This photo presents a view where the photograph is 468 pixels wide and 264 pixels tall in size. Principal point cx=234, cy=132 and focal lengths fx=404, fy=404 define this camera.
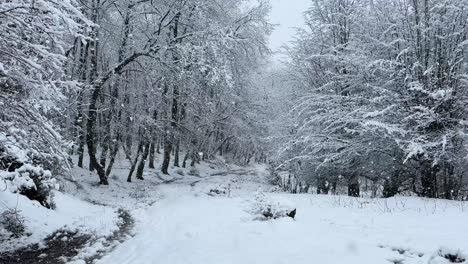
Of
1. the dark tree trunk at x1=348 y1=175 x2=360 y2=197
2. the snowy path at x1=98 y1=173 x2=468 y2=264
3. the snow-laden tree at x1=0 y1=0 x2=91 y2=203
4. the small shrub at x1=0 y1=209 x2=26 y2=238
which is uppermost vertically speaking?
the snow-laden tree at x1=0 y1=0 x2=91 y2=203

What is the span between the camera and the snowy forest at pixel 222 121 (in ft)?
21.7

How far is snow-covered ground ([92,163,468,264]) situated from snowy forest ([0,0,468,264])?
1.8 inches

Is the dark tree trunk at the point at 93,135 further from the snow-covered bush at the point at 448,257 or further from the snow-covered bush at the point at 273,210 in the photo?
the snow-covered bush at the point at 448,257

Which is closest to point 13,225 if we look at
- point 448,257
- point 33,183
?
point 33,183

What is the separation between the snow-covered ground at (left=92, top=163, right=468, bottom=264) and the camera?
6441mm

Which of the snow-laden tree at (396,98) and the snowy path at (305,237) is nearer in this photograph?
the snowy path at (305,237)

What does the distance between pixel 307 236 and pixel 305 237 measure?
0.10m

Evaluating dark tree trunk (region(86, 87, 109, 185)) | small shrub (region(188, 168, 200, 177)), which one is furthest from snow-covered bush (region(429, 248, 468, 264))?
small shrub (region(188, 168, 200, 177))

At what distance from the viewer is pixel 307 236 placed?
25.8 feet

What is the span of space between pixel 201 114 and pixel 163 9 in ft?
20.8

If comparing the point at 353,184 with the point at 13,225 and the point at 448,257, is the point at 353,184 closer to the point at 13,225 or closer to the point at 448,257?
the point at 448,257

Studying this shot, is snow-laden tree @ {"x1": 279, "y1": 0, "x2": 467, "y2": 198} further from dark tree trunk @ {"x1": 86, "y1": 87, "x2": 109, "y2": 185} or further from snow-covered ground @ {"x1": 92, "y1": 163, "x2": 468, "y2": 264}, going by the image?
dark tree trunk @ {"x1": 86, "y1": 87, "x2": 109, "y2": 185}

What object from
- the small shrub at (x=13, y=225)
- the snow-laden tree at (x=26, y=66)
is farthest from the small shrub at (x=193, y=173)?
the snow-laden tree at (x=26, y=66)

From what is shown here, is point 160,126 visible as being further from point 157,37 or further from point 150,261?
point 150,261
